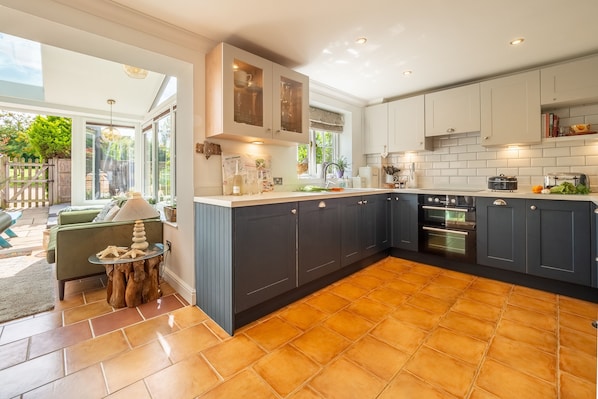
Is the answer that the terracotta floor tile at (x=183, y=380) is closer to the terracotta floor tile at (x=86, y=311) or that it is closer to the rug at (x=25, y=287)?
the terracotta floor tile at (x=86, y=311)

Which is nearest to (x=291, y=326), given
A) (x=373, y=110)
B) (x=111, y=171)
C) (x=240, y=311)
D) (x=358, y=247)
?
(x=240, y=311)

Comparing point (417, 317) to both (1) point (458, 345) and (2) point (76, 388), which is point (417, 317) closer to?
(1) point (458, 345)

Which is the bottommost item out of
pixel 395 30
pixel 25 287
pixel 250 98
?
pixel 25 287

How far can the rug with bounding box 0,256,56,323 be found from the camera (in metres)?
2.21

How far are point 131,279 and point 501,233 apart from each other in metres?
3.67

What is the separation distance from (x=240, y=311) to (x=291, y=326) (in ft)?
1.32

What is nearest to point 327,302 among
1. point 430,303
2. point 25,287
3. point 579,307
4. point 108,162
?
point 430,303

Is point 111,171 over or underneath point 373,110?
underneath

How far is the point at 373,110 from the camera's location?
4.20m

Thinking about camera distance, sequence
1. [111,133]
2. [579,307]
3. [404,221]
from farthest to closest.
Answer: [111,133], [404,221], [579,307]

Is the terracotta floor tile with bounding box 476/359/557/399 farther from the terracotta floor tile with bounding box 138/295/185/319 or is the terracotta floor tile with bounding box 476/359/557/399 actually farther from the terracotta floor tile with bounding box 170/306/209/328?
the terracotta floor tile with bounding box 138/295/185/319

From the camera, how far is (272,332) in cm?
193

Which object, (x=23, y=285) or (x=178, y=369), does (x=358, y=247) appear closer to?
(x=178, y=369)

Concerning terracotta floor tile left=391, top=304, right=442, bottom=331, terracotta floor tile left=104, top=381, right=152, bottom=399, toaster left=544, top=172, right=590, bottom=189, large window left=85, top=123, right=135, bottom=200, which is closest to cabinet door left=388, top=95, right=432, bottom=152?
toaster left=544, top=172, right=590, bottom=189
